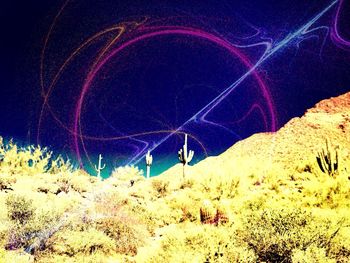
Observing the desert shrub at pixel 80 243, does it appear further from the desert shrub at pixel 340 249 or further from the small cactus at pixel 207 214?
the desert shrub at pixel 340 249

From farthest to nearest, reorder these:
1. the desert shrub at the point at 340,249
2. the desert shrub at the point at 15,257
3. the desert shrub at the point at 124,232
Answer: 1. the desert shrub at the point at 124,232
2. the desert shrub at the point at 15,257
3. the desert shrub at the point at 340,249

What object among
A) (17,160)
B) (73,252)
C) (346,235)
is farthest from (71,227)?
(17,160)

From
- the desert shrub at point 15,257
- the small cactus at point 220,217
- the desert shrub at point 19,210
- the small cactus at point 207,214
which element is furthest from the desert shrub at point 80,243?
the small cactus at point 220,217

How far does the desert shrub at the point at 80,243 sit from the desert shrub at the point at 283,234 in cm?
333

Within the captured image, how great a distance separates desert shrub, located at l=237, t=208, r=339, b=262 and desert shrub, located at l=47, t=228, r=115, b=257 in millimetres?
3330

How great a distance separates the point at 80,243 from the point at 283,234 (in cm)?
461

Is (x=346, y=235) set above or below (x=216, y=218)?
below

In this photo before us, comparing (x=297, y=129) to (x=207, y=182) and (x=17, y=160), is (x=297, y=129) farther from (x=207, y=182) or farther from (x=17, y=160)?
(x=17, y=160)

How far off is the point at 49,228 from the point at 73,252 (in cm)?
115

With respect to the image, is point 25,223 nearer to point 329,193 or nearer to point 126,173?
point 329,193

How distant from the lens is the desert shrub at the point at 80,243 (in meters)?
7.38

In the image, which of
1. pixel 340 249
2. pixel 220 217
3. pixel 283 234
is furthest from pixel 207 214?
pixel 340 249

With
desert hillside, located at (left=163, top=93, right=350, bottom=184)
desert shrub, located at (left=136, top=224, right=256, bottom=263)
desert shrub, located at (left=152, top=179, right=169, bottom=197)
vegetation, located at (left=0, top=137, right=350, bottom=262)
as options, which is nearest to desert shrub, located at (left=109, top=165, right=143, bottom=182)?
desert hillside, located at (left=163, top=93, right=350, bottom=184)

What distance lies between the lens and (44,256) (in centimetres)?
705
